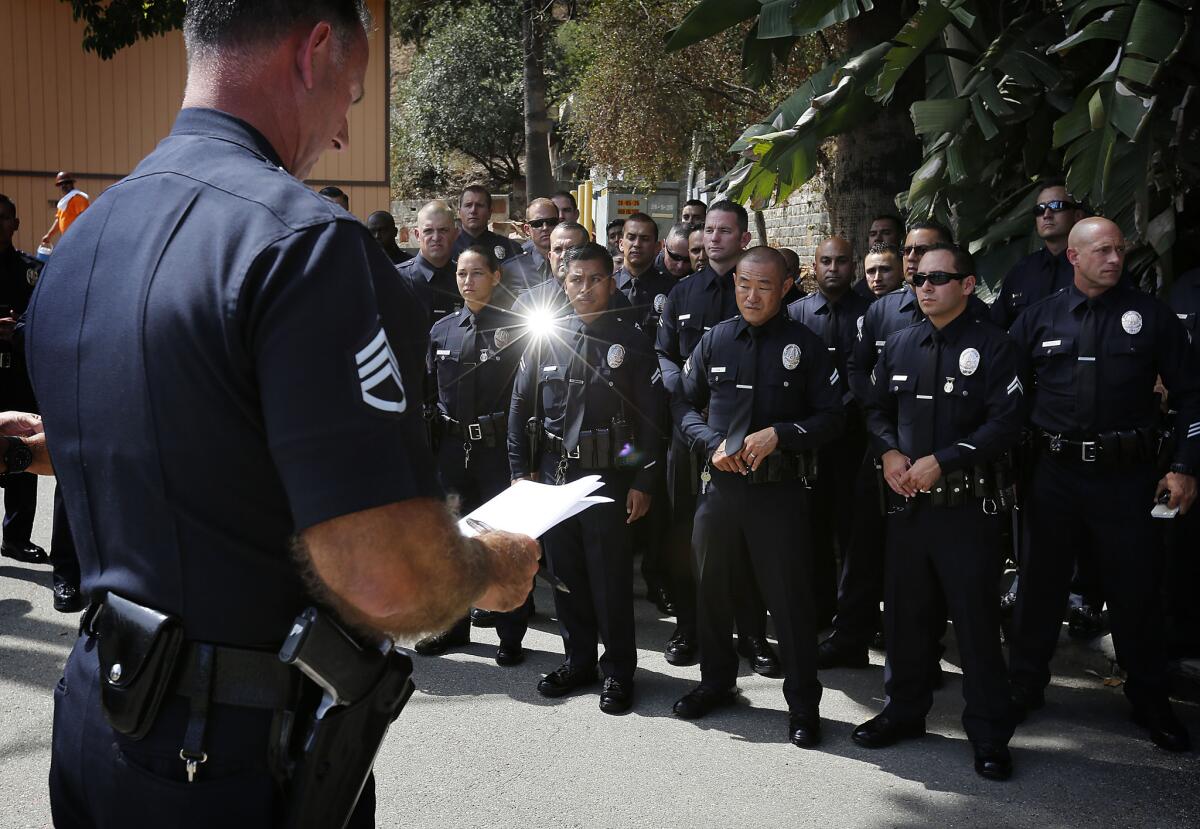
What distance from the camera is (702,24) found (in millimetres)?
7621

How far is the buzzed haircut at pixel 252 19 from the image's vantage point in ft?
4.88

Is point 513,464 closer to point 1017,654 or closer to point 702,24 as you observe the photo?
point 1017,654

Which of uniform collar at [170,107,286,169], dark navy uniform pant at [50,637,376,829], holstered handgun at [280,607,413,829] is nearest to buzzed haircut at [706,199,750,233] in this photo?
uniform collar at [170,107,286,169]

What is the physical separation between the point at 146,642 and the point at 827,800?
123 inches

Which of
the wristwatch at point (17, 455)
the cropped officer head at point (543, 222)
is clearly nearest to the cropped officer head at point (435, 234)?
the cropped officer head at point (543, 222)

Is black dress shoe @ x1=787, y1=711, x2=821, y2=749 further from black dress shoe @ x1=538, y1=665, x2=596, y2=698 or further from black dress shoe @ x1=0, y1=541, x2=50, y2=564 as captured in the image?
black dress shoe @ x1=0, y1=541, x2=50, y2=564

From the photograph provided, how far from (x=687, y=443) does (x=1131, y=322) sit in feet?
6.80

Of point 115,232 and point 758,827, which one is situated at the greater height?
point 115,232

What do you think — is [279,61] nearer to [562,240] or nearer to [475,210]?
[562,240]

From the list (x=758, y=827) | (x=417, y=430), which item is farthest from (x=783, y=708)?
(x=417, y=430)

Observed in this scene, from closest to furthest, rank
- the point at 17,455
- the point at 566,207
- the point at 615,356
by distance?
the point at 17,455 < the point at 615,356 < the point at 566,207

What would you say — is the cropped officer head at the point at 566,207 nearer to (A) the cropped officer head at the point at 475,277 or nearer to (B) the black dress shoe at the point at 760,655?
(A) the cropped officer head at the point at 475,277

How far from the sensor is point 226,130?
153 centimetres

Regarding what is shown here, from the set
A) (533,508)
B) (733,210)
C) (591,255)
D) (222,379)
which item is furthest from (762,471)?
(222,379)
